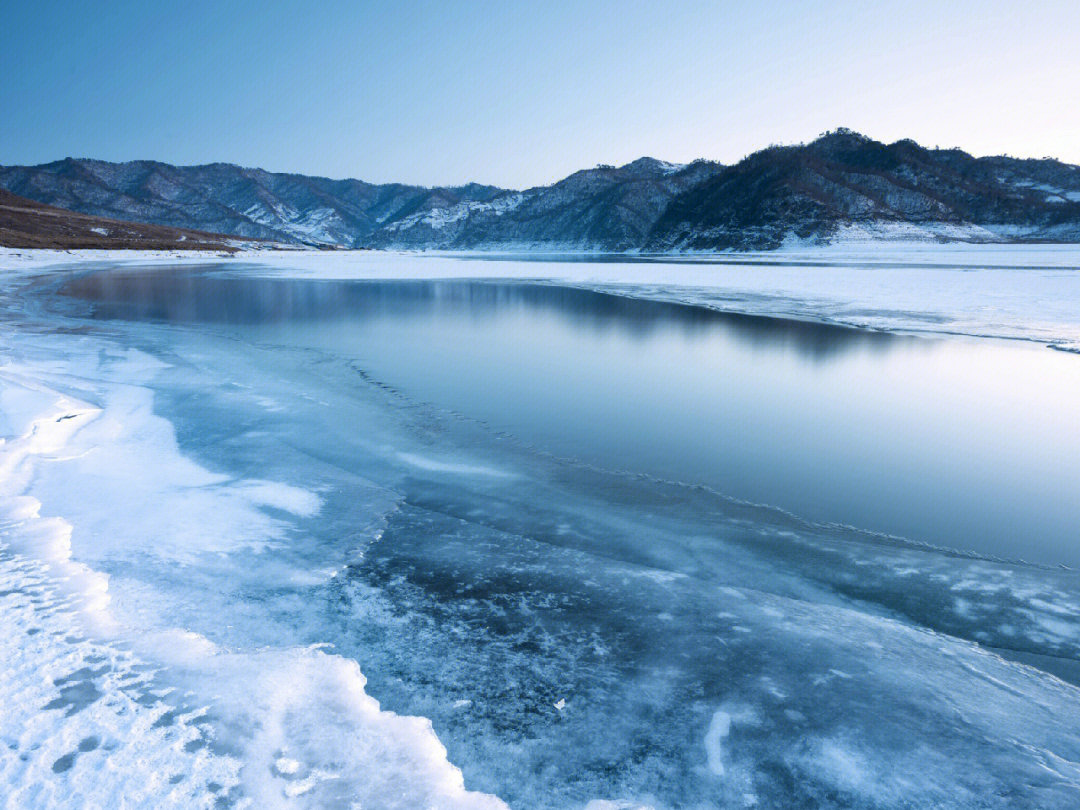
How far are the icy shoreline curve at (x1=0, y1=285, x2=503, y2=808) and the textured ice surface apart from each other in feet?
0.05

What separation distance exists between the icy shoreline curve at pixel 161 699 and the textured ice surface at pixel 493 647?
1cm

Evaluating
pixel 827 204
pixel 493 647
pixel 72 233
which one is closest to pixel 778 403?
pixel 493 647

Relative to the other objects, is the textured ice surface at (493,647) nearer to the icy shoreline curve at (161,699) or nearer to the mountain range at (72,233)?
the icy shoreline curve at (161,699)

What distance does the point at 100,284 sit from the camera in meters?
28.7

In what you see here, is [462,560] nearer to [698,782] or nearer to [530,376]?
[698,782]

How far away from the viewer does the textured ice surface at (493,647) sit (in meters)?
2.67

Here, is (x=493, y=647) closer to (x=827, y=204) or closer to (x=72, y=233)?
(x=72, y=233)

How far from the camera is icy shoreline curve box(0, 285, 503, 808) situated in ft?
8.32

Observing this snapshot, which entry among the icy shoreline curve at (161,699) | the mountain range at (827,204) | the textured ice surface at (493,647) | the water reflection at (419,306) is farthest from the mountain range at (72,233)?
the mountain range at (827,204)

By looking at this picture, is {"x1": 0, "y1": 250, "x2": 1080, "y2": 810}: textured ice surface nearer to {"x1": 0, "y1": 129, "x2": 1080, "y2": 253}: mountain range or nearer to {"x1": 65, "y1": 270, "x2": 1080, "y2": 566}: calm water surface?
{"x1": 65, "y1": 270, "x2": 1080, "y2": 566}: calm water surface

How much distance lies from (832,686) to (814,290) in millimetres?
26309

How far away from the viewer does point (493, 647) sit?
358 centimetres

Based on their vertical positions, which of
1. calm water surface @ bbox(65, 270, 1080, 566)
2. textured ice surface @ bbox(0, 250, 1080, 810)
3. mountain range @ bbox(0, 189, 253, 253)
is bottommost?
textured ice surface @ bbox(0, 250, 1080, 810)

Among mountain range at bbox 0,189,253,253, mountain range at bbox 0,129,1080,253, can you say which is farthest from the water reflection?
mountain range at bbox 0,129,1080,253
